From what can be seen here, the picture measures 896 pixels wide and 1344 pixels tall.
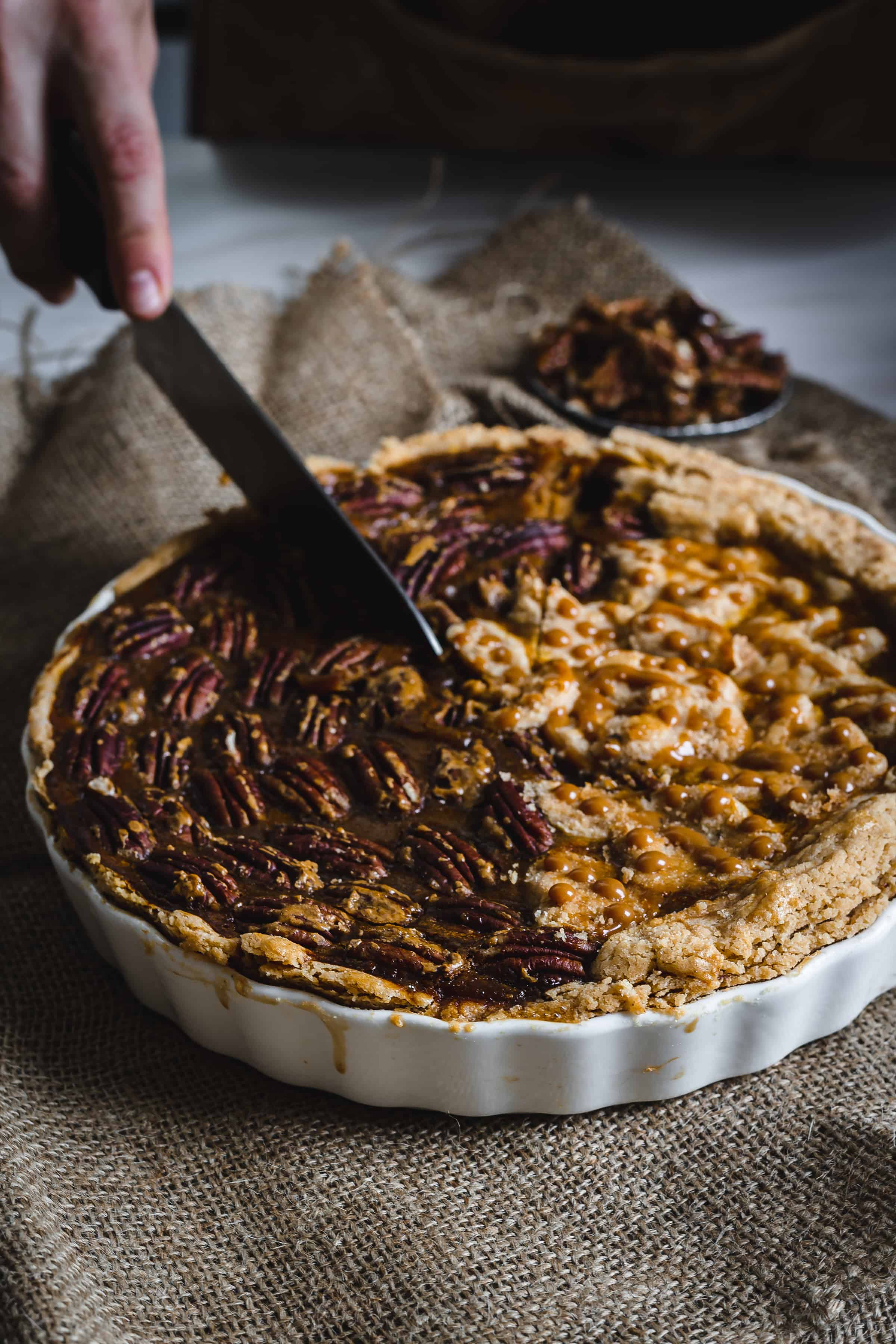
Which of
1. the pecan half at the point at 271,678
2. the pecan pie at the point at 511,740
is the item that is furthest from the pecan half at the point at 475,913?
the pecan half at the point at 271,678

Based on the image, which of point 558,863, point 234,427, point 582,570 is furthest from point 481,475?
point 558,863

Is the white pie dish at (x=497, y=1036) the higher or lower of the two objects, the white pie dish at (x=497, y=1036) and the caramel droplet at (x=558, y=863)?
the lower

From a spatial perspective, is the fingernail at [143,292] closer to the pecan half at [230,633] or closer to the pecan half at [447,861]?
the pecan half at [230,633]

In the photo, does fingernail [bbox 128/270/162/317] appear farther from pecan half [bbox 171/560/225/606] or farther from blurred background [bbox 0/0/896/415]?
blurred background [bbox 0/0/896/415]

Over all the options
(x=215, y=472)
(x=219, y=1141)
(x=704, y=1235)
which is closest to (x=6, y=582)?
(x=215, y=472)

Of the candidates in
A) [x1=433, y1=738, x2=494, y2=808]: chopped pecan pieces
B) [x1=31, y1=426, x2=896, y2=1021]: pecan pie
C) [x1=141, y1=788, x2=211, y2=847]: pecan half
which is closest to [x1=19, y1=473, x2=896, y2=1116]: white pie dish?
[x1=31, y1=426, x2=896, y2=1021]: pecan pie

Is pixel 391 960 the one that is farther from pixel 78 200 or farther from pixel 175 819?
pixel 78 200

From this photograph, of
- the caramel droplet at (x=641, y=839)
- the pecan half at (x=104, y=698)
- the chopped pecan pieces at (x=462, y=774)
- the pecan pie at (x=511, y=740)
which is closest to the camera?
the pecan pie at (x=511, y=740)
